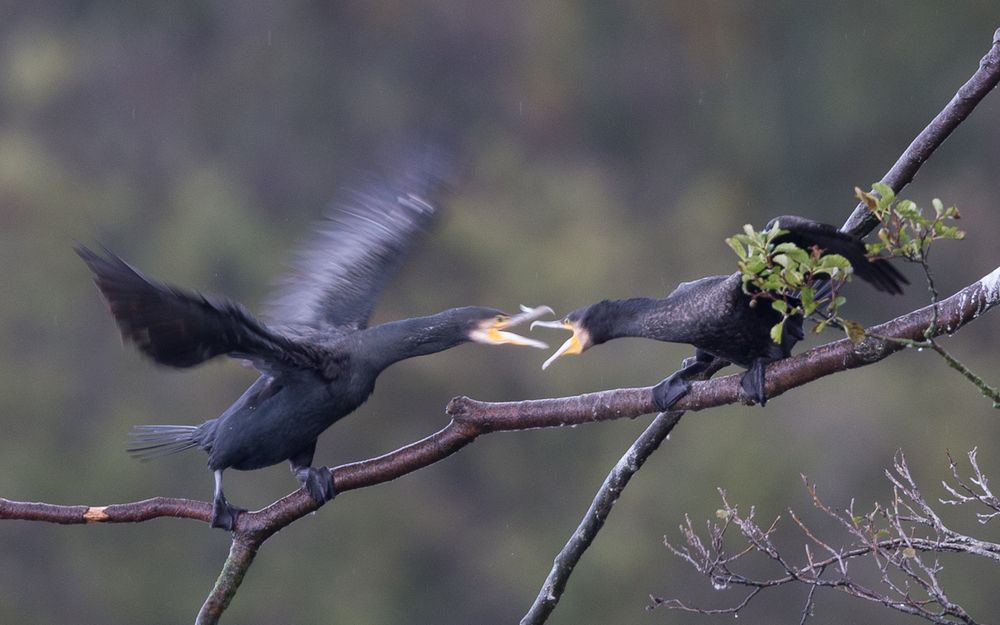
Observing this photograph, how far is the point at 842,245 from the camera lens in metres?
3.43

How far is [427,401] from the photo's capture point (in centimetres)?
1309

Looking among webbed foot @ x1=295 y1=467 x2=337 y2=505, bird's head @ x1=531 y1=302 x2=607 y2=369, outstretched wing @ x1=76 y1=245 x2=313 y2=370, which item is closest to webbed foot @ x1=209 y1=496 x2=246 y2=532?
webbed foot @ x1=295 y1=467 x2=337 y2=505

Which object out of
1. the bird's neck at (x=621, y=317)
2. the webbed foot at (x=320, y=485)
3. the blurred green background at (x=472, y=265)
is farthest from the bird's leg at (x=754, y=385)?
the blurred green background at (x=472, y=265)

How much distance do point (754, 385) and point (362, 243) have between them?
211 cm

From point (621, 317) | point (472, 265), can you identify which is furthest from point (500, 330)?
point (472, 265)

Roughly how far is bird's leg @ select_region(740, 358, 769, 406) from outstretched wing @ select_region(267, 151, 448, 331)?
1816 mm

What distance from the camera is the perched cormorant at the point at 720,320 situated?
3.47 metres

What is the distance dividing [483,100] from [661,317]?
11616 mm

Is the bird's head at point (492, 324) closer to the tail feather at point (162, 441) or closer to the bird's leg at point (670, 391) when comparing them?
the bird's leg at point (670, 391)

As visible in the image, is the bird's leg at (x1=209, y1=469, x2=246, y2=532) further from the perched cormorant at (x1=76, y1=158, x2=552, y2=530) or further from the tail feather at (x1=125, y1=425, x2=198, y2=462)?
the tail feather at (x1=125, y1=425, x2=198, y2=462)

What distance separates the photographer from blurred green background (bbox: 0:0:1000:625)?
12.6 m

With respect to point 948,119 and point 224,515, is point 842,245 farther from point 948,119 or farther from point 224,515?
point 224,515

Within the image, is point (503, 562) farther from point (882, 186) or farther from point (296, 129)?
point (882, 186)

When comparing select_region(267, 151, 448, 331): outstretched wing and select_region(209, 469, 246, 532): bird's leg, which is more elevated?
select_region(267, 151, 448, 331): outstretched wing
